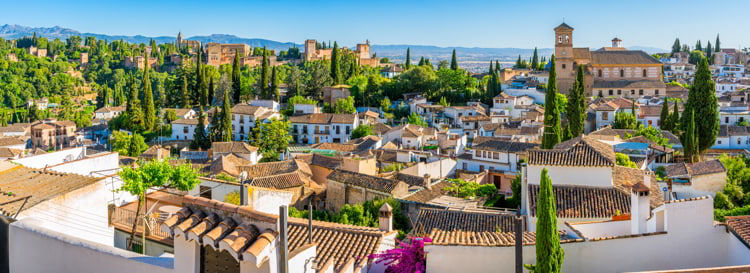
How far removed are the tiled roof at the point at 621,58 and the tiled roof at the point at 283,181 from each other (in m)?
41.0

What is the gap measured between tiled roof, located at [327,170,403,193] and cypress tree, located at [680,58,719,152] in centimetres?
1505

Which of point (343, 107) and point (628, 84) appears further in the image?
point (628, 84)

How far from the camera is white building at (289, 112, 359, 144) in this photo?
4453cm

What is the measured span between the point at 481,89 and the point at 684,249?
48181 millimetres

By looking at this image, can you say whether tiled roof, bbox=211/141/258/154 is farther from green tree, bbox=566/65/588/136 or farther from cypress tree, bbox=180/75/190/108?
cypress tree, bbox=180/75/190/108

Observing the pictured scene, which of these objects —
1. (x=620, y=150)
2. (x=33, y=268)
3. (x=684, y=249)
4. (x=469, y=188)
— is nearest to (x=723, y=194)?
(x=469, y=188)

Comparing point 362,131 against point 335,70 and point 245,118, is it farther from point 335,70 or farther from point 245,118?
point 335,70

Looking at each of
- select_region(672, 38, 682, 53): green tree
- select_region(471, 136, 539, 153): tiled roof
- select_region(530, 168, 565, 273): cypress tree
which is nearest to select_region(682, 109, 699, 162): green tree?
select_region(471, 136, 539, 153): tiled roof

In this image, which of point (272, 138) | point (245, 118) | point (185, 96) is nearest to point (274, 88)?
point (245, 118)

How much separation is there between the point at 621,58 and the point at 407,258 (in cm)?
5276

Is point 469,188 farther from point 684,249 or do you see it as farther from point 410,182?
point 684,249

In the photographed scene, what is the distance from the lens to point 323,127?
45.4 m

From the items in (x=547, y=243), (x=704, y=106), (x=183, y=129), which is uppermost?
(x=704, y=106)

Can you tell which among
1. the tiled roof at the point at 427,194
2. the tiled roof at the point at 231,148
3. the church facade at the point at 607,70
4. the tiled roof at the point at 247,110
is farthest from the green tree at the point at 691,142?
the tiled roof at the point at 247,110
